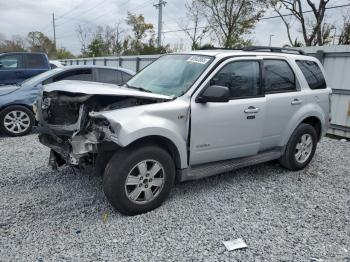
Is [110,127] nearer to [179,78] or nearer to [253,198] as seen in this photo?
[179,78]

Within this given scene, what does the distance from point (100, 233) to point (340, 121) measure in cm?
666

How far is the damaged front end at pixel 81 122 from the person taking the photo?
3.24m

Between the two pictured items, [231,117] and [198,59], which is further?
[198,59]

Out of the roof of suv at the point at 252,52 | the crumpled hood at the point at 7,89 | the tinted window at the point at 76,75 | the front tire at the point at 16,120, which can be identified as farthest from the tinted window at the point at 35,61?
the roof of suv at the point at 252,52

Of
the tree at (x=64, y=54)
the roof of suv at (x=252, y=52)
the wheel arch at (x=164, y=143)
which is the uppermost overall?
the tree at (x=64, y=54)

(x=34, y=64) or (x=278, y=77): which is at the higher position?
(x=34, y=64)

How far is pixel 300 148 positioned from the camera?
16.2 ft

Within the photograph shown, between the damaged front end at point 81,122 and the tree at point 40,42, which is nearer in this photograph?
the damaged front end at point 81,122

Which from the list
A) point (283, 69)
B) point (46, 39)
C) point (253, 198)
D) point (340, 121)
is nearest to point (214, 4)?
point (340, 121)

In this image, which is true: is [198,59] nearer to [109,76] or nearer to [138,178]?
[138,178]

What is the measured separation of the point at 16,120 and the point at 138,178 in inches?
181

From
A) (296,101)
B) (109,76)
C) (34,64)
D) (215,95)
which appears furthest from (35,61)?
(296,101)

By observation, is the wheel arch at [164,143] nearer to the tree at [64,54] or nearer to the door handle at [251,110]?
the door handle at [251,110]

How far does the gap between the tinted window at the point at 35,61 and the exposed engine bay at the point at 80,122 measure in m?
6.97
